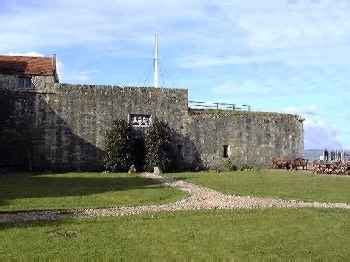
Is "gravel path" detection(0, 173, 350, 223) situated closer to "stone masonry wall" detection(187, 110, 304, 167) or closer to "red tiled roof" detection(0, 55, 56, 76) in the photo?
"stone masonry wall" detection(187, 110, 304, 167)

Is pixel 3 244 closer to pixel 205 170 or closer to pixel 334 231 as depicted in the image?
pixel 334 231

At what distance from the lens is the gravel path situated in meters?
16.4

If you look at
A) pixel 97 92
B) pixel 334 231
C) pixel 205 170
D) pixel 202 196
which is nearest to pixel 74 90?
pixel 97 92

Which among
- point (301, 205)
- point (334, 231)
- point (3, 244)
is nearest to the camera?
point (3, 244)

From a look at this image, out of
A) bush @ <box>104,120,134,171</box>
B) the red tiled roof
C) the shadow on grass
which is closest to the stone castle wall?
the red tiled roof

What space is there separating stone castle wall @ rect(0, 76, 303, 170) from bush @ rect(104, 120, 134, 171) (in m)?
0.90

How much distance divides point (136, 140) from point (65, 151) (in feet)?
14.9

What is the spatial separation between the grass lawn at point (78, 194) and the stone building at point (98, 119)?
1174 cm

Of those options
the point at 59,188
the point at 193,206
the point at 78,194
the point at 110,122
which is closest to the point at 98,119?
the point at 110,122

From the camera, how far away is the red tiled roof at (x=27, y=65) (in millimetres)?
39594

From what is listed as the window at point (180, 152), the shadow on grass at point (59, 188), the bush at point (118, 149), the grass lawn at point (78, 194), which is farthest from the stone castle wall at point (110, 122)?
the grass lawn at point (78, 194)

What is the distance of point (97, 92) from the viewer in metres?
40.4

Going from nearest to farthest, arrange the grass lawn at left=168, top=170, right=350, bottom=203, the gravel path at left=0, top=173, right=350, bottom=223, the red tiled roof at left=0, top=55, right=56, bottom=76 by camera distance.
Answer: the gravel path at left=0, top=173, right=350, bottom=223 → the grass lawn at left=168, top=170, right=350, bottom=203 → the red tiled roof at left=0, top=55, right=56, bottom=76

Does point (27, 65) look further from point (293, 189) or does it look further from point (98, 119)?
point (293, 189)
